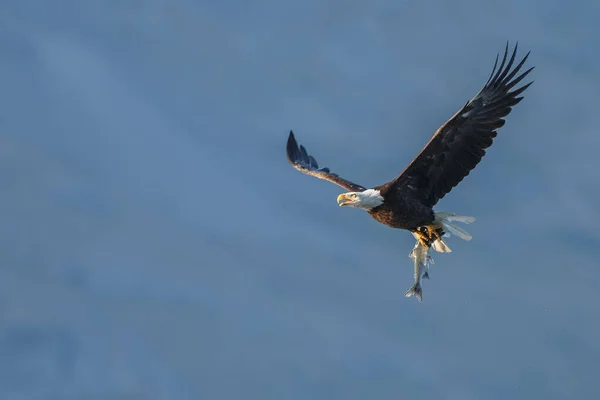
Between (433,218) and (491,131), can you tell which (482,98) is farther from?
(433,218)

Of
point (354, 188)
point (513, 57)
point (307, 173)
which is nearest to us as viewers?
point (513, 57)

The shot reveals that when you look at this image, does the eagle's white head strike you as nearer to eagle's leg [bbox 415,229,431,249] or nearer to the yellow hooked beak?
the yellow hooked beak

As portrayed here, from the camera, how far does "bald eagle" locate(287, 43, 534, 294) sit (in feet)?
71.3

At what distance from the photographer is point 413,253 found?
23859 millimetres

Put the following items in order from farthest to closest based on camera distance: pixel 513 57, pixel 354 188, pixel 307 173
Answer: pixel 307 173, pixel 354 188, pixel 513 57

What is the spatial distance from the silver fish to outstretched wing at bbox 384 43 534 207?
1495 millimetres

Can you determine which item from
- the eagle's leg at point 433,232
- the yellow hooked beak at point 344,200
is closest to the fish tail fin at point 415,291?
the eagle's leg at point 433,232

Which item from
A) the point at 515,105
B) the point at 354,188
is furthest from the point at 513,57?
the point at 354,188

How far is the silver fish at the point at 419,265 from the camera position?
23719mm

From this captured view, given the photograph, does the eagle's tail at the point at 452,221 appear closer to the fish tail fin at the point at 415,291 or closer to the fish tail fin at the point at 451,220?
the fish tail fin at the point at 451,220

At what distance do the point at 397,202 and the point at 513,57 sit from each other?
272cm

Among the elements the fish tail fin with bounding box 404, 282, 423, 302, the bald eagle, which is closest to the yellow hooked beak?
the bald eagle

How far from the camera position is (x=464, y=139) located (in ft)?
72.0

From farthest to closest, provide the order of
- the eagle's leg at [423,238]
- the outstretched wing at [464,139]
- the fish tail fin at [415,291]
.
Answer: the fish tail fin at [415,291] → the eagle's leg at [423,238] → the outstretched wing at [464,139]
